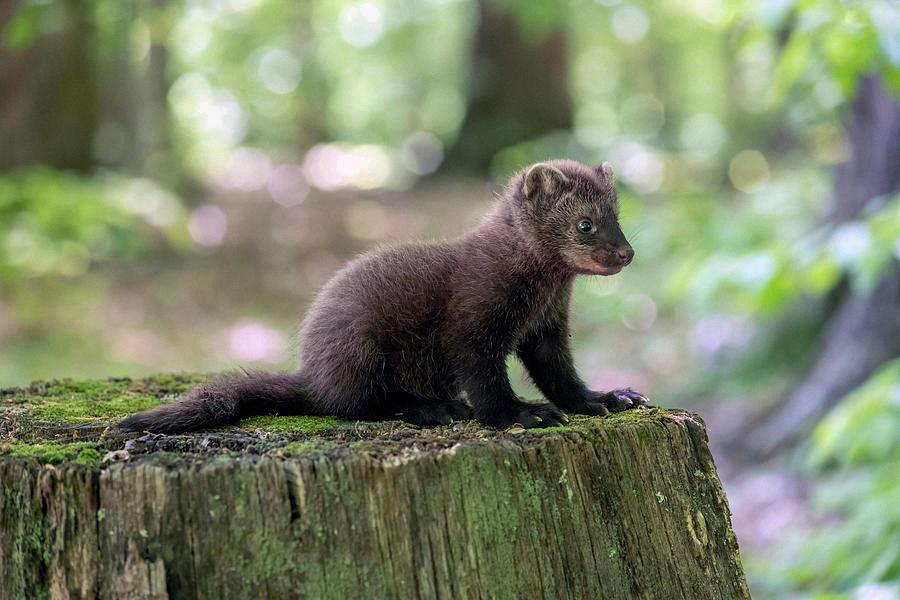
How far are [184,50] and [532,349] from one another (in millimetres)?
22375

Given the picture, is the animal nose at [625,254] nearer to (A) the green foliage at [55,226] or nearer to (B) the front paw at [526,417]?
(B) the front paw at [526,417]

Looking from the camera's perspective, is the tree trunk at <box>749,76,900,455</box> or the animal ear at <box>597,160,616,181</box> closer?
the animal ear at <box>597,160,616,181</box>

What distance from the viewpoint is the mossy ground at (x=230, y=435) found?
9.15 ft

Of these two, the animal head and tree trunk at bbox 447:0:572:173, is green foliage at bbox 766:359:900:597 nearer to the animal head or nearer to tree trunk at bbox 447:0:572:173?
the animal head

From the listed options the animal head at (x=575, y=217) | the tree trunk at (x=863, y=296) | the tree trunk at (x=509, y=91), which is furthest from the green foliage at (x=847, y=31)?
the tree trunk at (x=509, y=91)

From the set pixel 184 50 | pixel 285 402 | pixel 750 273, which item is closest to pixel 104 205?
pixel 285 402

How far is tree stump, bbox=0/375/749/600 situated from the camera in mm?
2553

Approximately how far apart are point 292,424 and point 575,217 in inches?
54.2

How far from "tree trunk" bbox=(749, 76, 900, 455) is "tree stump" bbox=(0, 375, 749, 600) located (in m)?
5.08

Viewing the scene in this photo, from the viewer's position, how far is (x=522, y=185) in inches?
157

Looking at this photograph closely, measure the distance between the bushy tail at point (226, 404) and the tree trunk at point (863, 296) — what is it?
5386 mm

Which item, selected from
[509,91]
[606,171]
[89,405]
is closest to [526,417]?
[606,171]

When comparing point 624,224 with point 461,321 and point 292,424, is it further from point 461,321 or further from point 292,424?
point 292,424

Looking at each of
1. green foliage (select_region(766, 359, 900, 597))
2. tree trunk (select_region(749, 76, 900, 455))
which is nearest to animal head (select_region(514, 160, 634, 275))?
green foliage (select_region(766, 359, 900, 597))
